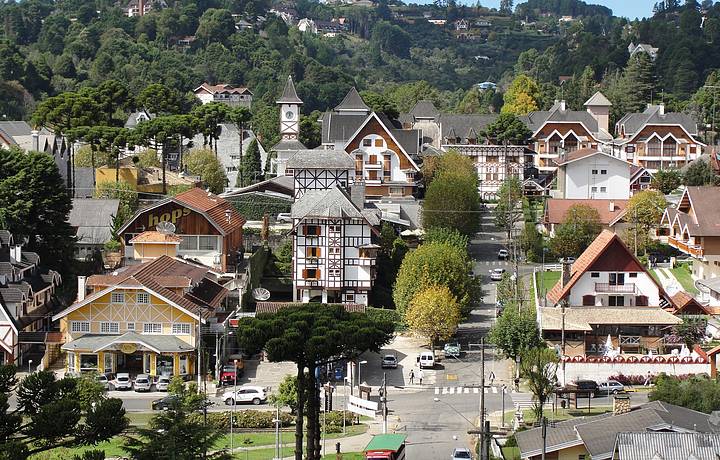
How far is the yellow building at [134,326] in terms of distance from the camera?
5272cm

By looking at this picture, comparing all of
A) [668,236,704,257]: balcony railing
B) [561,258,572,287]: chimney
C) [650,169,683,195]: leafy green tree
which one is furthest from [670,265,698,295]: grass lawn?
[650,169,683,195]: leafy green tree

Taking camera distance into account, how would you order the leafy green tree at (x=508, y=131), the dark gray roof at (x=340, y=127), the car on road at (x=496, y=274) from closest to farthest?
the car on road at (x=496, y=274)
the dark gray roof at (x=340, y=127)
the leafy green tree at (x=508, y=131)

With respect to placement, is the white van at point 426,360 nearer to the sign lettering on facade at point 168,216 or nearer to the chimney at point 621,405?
the chimney at point 621,405

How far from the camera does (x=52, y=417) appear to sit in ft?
112

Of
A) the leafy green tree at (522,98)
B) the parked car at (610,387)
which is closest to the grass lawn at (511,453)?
the parked car at (610,387)

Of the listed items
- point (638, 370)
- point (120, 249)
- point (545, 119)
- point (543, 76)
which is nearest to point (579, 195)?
point (545, 119)

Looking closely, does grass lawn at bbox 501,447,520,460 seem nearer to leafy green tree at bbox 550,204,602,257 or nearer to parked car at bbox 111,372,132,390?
parked car at bbox 111,372,132,390

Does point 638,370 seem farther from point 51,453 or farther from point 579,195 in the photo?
point 579,195

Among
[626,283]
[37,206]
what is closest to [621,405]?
[626,283]

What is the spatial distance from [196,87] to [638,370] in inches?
4210

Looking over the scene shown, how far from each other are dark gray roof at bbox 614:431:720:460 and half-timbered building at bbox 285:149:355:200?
123ft

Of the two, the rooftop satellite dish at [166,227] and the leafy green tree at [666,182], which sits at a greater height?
the leafy green tree at [666,182]

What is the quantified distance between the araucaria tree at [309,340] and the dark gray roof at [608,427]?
486 centimetres

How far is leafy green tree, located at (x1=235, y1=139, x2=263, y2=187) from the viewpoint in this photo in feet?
295
